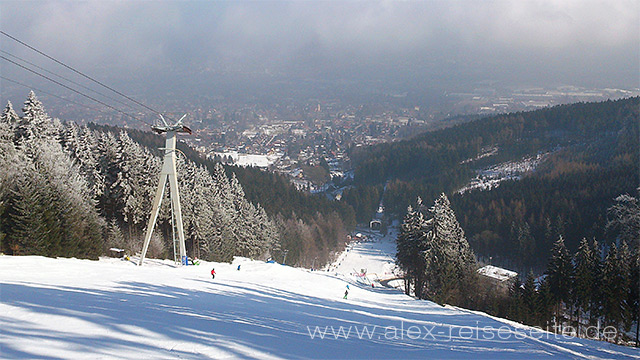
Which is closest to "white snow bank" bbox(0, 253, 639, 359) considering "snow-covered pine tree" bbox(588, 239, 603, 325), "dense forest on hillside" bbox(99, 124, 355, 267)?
"snow-covered pine tree" bbox(588, 239, 603, 325)

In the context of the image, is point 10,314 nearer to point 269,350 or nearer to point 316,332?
point 269,350

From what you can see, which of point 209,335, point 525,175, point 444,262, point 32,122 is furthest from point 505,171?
point 209,335

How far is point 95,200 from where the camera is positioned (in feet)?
83.8

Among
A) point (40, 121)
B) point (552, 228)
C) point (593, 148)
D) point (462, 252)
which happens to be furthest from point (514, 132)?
point (40, 121)

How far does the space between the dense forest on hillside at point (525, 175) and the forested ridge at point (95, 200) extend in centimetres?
3675

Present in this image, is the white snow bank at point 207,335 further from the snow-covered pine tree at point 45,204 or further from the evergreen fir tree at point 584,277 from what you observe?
the evergreen fir tree at point 584,277

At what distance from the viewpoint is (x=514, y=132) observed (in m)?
128

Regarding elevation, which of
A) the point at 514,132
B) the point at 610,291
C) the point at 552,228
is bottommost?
the point at 610,291

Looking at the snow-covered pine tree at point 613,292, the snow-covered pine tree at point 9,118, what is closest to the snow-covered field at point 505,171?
the snow-covered pine tree at point 613,292

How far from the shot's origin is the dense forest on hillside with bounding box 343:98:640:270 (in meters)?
58.6

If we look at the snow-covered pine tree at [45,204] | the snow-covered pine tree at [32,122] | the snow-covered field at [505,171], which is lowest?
the snow-covered pine tree at [45,204]

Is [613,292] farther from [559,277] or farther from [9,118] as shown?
[9,118]

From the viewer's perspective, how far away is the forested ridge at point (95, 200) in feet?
54.9

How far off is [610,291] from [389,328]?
20.0 metres
